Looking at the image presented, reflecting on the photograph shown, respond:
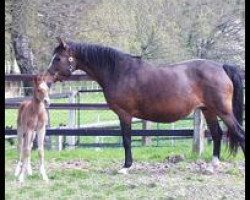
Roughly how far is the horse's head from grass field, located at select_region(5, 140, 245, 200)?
3.98 ft

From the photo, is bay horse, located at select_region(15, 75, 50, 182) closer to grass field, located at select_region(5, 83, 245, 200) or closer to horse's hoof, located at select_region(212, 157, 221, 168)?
grass field, located at select_region(5, 83, 245, 200)

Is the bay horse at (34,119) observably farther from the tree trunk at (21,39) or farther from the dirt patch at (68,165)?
the tree trunk at (21,39)

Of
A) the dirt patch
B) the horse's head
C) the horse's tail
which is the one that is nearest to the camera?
the horse's tail

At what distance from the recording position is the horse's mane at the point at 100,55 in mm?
6215

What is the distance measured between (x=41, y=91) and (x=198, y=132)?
2731 millimetres

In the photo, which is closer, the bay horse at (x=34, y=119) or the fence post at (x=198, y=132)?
the bay horse at (x=34, y=119)

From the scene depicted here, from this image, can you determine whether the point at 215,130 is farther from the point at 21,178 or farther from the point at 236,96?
the point at 21,178

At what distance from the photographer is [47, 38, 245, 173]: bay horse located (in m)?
6.02

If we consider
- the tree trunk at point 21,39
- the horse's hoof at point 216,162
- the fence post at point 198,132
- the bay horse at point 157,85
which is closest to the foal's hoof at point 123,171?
the bay horse at point 157,85

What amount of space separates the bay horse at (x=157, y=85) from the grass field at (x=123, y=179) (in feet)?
1.31

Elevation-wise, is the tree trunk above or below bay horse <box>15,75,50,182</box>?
above

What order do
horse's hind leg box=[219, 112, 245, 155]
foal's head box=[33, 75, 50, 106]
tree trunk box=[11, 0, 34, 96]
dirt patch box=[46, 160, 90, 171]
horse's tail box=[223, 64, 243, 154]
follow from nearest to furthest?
foal's head box=[33, 75, 50, 106]
horse's hind leg box=[219, 112, 245, 155]
horse's tail box=[223, 64, 243, 154]
dirt patch box=[46, 160, 90, 171]
tree trunk box=[11, 0, 34, 96]

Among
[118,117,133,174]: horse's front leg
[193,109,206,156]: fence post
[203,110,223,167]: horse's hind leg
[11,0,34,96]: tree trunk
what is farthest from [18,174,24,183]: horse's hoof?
[11,0,34,96]: tree trunk

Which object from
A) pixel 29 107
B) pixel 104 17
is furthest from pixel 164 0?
pixel 29 107
